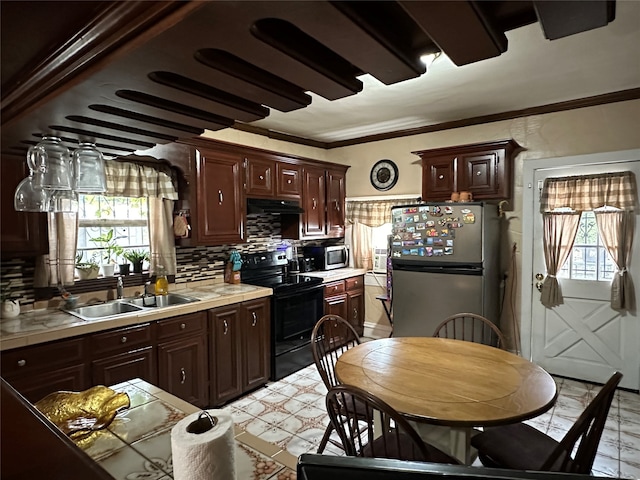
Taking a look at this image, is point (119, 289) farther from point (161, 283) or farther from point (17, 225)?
point (17, 225)

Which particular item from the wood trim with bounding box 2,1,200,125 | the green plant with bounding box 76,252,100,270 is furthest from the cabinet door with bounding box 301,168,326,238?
the wood trim with bounding box 2,1,200,125

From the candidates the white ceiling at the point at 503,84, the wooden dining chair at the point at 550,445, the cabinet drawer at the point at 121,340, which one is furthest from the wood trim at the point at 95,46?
the white ceiling at the point at 503,84

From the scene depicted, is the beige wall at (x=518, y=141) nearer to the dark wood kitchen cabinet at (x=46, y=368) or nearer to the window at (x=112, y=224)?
the window at (x=112, y=224)

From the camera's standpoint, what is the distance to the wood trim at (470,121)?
331 cm

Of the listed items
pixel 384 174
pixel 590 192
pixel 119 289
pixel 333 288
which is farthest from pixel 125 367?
pixel 590 192

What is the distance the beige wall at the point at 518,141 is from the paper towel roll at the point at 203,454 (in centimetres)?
345

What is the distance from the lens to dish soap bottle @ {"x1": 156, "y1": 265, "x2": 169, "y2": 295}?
3.15 m

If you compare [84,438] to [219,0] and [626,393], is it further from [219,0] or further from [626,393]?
[626,393]

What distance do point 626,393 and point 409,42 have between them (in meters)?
4.11

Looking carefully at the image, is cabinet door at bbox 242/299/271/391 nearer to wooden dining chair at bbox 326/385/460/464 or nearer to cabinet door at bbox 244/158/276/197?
cabinet door at bbox 244/158/276/197

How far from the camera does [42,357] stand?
2.14 meters

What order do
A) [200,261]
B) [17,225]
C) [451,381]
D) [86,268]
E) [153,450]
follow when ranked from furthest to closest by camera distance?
[200,261] < [86,268] < [17,225] < [451,381] < [153,450]

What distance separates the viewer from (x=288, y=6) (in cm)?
45

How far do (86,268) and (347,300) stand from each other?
2.77 meters
